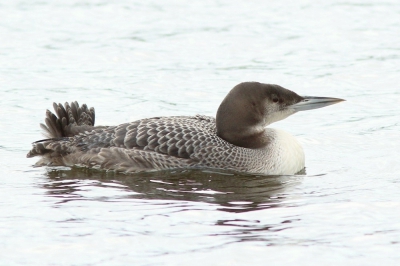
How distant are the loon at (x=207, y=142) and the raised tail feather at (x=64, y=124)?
0.02 m

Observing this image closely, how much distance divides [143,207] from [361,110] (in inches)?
171

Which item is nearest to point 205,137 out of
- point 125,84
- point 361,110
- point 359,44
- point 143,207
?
point 143,207

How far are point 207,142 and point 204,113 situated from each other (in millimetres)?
2472

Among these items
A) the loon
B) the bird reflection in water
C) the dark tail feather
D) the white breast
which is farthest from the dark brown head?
the dark tail feather

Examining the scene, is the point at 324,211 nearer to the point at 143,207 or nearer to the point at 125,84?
the point at 143,207

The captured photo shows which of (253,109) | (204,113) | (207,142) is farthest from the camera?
(204,113)

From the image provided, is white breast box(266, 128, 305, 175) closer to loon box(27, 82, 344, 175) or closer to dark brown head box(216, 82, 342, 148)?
loon box(27, 82, 344, 175)

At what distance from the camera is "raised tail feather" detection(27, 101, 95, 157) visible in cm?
804

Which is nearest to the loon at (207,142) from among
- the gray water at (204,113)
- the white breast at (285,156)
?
the white breast at (285,156)

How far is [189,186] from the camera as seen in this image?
7.29 m

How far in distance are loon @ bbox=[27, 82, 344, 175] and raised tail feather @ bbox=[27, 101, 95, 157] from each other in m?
0.02

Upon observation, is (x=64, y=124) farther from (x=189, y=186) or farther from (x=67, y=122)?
(x=189, y=186)

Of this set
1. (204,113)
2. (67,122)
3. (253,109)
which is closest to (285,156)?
(253,109)

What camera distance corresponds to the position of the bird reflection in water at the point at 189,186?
6793 mm
